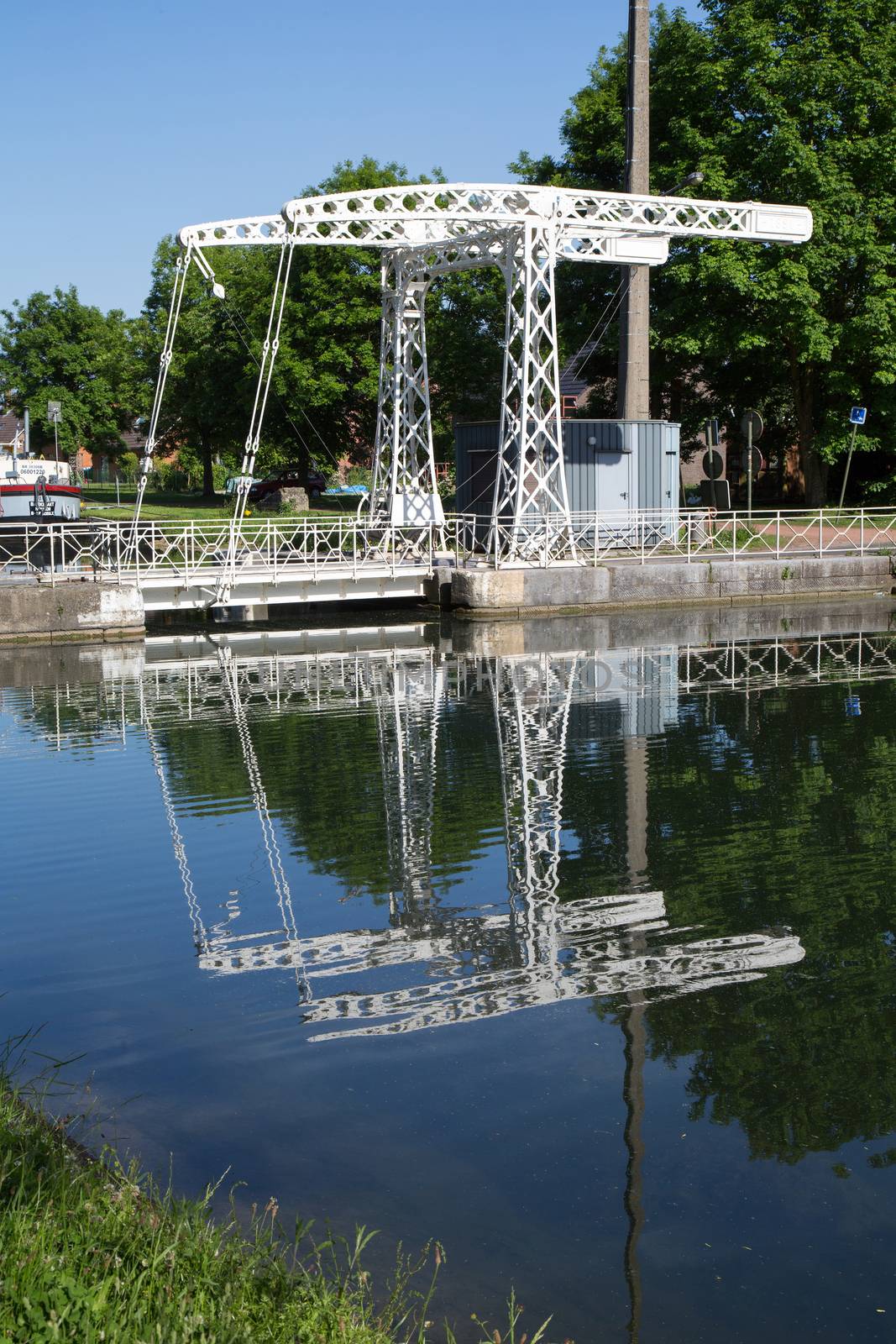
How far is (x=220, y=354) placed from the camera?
50.0 m

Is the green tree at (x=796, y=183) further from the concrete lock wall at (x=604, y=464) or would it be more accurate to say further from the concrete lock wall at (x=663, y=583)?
the concrete lock wall at (x=663, y=583)

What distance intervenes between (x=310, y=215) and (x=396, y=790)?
15.1 m

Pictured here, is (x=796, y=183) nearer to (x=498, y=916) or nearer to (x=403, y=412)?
(x=403, y=412)

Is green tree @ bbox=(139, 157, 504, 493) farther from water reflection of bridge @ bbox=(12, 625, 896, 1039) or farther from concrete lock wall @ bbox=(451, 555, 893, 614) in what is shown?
water reflection of bridge @ bbox=(12, 625, 896, 1039)

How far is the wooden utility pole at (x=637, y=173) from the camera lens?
3089 centimetres

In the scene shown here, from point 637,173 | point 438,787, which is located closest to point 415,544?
point 637,173

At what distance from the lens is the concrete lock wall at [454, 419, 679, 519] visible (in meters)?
30.2

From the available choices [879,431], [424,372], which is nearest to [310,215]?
[424,372]

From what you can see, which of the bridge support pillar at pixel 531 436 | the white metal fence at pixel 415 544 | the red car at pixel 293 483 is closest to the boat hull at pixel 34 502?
the white metal fence at pixel 415 544

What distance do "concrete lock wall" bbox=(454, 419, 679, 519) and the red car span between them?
18383 millimetres

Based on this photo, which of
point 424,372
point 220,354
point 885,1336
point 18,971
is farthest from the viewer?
point 220,354

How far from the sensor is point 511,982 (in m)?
8.45

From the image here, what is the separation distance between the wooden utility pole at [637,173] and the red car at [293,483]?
20.1 m

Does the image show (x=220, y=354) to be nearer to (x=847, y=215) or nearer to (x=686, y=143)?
(x=686, y=143)
